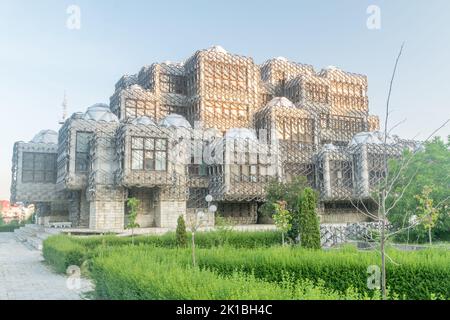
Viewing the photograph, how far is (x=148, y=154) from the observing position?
39844mm

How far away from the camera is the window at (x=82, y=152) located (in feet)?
137

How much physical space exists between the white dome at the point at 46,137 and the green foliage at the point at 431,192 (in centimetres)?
3877

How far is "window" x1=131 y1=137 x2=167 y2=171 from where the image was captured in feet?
128

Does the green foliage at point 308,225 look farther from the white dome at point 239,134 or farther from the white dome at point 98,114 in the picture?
the white dome at point 98,114

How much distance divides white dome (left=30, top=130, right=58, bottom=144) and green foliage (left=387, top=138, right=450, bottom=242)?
3877cm

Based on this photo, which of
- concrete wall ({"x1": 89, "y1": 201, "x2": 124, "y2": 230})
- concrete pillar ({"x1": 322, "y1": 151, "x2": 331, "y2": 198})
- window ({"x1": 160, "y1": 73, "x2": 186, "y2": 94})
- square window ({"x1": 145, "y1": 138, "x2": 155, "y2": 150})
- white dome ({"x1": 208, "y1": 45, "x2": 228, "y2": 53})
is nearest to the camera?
concrete wall ({"x1": 89, "y1": 201, "x2": 124, "y2": 230})

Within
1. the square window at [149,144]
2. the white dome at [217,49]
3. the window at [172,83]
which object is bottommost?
the square window at [149,144]

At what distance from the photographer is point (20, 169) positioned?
45.8 metres

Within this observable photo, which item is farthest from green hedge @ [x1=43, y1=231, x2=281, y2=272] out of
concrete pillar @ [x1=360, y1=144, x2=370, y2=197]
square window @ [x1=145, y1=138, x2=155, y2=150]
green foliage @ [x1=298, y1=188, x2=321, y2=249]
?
concrete pillar @ [x1=360, y1=144, x2=370, y2=197]

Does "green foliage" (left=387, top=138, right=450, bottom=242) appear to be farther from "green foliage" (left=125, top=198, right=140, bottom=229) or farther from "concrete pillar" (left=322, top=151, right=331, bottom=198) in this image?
"green foliage" (left=125, top=198, right=140, bottom=229)

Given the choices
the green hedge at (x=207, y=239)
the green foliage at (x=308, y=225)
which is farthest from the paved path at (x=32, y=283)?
the green foliage at (x=308, y=225)

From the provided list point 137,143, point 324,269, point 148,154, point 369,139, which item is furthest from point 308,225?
point 369,139

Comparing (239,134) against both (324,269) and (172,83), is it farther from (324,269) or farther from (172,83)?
(324,269)

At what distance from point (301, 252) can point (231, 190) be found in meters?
30.6
